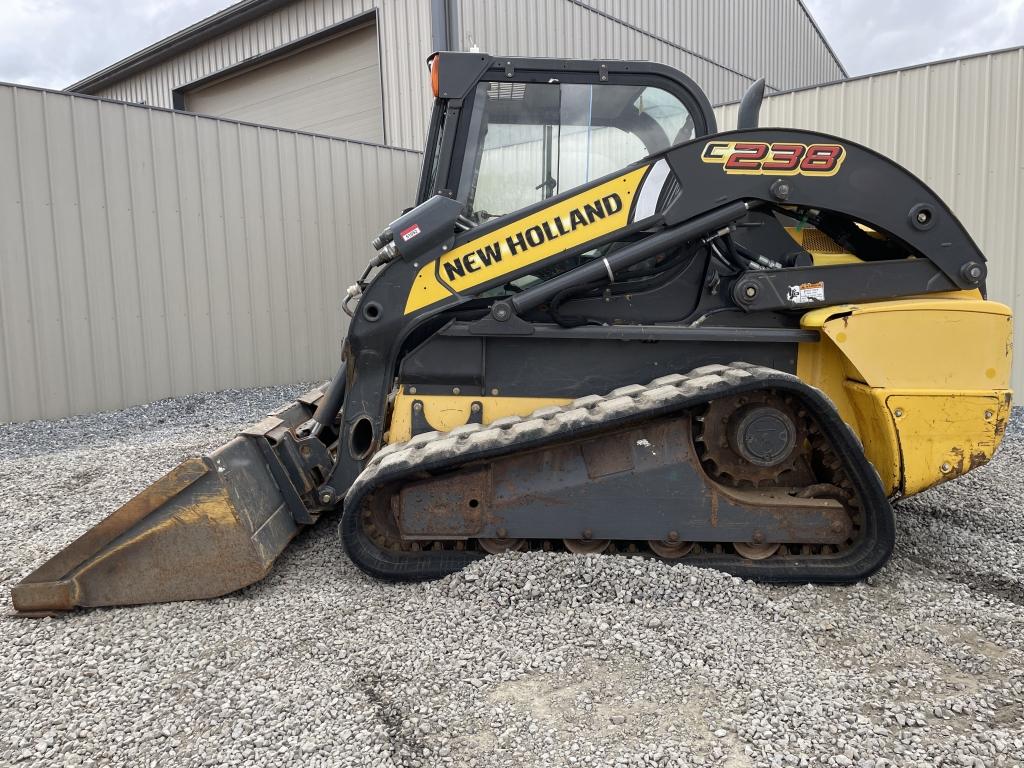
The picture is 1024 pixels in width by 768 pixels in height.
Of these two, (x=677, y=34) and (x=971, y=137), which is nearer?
(x=971, y=137)

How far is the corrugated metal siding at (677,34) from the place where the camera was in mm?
11172

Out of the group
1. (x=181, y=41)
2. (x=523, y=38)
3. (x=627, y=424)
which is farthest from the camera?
(x=181, y=41)

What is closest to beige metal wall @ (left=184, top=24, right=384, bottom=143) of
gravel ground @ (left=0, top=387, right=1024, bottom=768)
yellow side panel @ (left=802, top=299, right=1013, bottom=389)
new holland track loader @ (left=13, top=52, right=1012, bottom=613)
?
new holland track loader @ (left=13, top=52, right=1012, bottom=613)

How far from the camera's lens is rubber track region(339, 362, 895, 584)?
2920 millimetres

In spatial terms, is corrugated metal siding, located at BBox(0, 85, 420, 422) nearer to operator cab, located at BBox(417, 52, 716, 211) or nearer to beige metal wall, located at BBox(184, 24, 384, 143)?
beige metal wall, located at BBox(184, 24, 384, 143)

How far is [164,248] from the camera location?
26.7ft

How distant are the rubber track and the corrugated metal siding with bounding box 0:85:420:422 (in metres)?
5.96

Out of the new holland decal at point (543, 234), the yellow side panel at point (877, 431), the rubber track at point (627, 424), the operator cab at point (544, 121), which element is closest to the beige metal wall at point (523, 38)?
the operator cab at point (544, 121)

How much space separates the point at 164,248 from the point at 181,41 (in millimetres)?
8707

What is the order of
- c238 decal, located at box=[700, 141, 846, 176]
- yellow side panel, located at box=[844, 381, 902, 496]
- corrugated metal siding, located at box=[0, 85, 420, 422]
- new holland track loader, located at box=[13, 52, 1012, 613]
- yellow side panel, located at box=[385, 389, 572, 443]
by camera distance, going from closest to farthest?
1. new holland track loader, located at box=[13, 52, 1012, 613]
2. yellow side panel, located at box=[844, 381, 902, 496]
3. c238 decal, located at box=[700, 141, 846, 176]
4. yellow side panel, located at box=[385, 389, 572, 443]
5. corrugated metal siding, located at box=[0, 85, 420, 422]

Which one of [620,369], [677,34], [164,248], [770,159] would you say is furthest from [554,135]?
[677,34]

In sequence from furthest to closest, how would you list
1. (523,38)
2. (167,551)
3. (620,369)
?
(523,38), (620,369), (167,551)

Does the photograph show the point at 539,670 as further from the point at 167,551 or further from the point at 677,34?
the point at 677,34

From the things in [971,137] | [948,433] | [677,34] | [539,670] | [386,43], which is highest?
[677,34]
